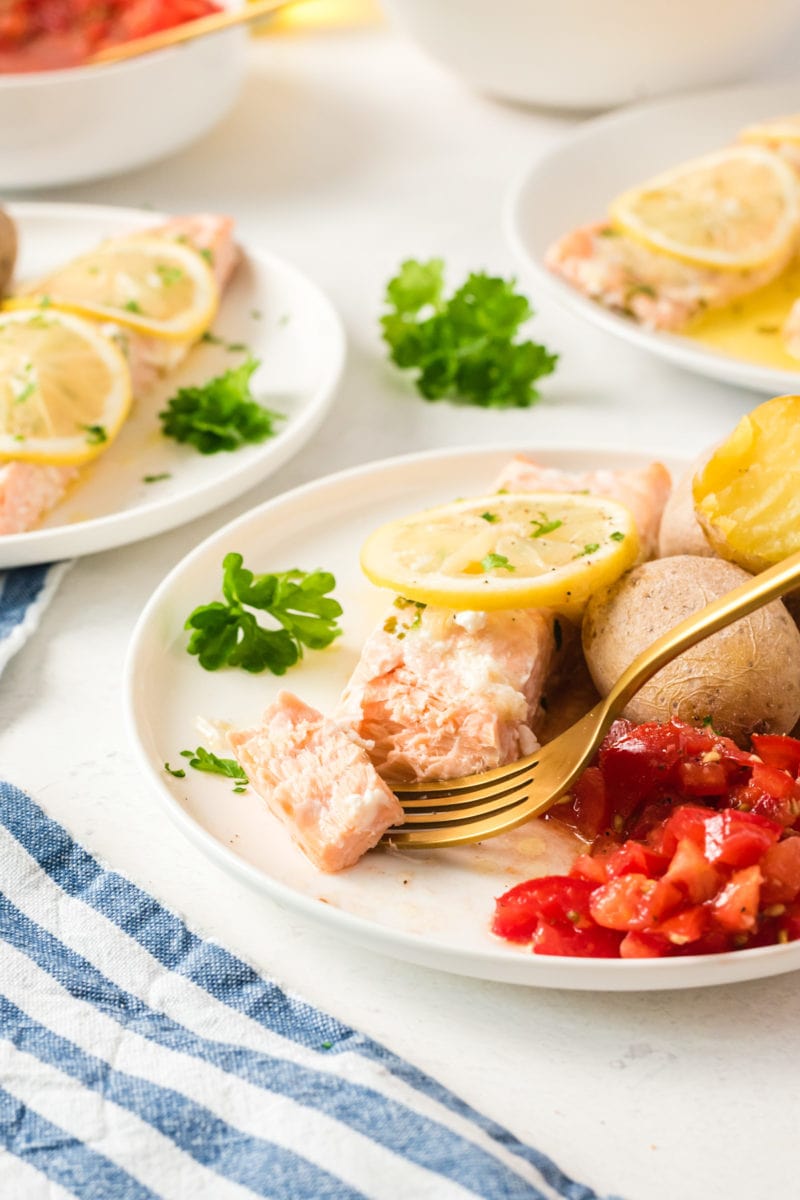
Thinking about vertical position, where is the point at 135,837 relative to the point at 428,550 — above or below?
below

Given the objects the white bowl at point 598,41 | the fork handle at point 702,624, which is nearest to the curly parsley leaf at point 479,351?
the white bowl at point 598,41

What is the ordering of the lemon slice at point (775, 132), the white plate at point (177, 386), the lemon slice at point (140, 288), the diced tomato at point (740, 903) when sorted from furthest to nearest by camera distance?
the lemon slice at point (775, 132), the lemon slice at point (140, 288), the white plate at point (177, 386), the diced tomato at point (740, 903)

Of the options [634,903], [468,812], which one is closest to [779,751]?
[634,903]

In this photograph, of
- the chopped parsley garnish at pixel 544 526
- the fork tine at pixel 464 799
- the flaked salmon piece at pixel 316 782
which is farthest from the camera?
the chopped parsley garnish at pixel 544 526

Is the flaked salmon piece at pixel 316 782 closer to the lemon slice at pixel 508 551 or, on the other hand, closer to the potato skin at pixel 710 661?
the lemon slice at pixel 508 551

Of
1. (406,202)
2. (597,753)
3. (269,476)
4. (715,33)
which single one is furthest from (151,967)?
(715,33)

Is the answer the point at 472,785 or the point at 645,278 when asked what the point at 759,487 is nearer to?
the point at 472,785

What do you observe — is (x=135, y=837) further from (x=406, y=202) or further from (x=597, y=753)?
(x=406, y=202)
